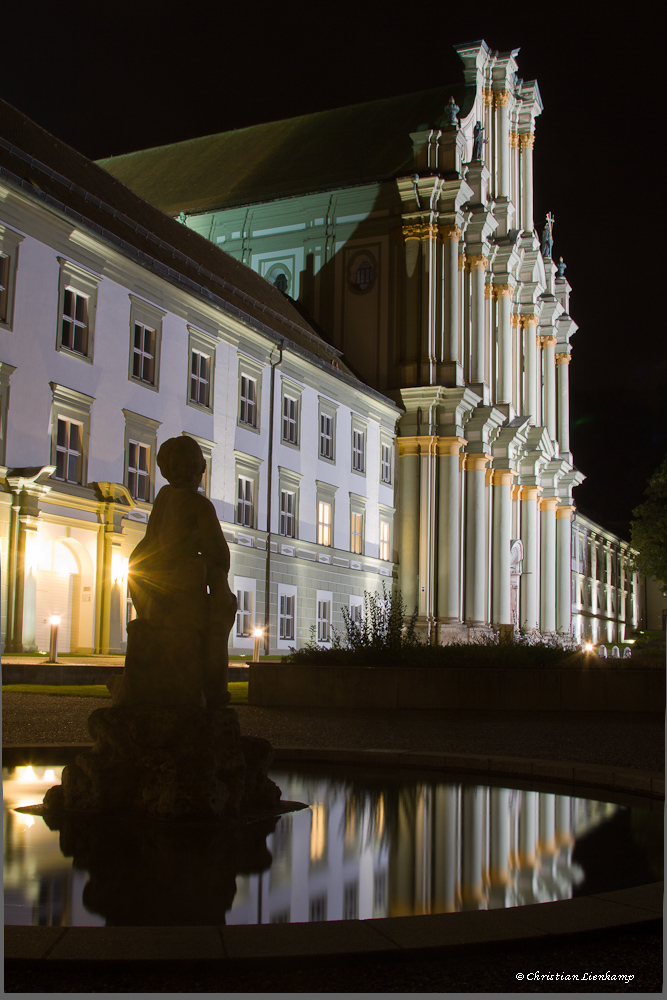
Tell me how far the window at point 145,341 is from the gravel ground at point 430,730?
1497cm

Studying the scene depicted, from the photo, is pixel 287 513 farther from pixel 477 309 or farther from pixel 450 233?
pixel 477 309

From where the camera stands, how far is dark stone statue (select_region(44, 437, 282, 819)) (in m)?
7.27

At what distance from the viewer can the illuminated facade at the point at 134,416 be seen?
1006 inches

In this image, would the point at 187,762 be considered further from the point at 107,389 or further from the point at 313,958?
the point at 107,389

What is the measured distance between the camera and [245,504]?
35.7 meters

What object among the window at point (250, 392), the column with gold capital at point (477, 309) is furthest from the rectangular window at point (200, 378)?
the column with gold capital at point (477, 309)

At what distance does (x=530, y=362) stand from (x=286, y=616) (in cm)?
3243

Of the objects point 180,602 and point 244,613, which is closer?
point 180,602

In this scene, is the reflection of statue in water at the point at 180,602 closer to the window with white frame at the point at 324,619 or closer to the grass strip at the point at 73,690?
the grass strip at the point at 73,690

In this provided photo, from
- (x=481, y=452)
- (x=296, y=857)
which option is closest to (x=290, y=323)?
(x=481, y=452)

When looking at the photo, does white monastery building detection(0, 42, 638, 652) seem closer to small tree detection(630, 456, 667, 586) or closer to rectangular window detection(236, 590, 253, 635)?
rectangular window detection(236, 590, 253, 635)

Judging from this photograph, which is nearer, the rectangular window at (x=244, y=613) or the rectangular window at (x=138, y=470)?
the rectangular window at (x=138, y=470)

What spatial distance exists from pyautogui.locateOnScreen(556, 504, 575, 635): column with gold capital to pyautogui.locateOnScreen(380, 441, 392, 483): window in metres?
20.7

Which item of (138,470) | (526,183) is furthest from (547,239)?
(138,470)
